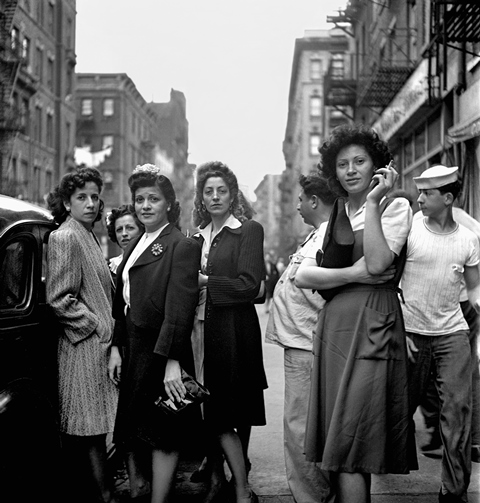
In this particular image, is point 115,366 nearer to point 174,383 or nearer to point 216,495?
point 174,383

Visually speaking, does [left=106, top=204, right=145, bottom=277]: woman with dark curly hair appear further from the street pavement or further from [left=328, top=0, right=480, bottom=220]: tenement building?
[left=328, top=0, right=480, bottom=220]: tenement building

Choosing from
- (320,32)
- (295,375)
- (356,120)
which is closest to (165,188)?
(295,375)

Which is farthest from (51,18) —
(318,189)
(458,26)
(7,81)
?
(318,189)

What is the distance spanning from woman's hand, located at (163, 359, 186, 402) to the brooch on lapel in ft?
2.14

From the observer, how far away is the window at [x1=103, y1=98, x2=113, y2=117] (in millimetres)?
67312

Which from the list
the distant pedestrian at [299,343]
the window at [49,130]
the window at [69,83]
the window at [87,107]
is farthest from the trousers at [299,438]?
the window at [87,107]

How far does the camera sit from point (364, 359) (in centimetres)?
363

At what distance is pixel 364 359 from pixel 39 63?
3425 cm

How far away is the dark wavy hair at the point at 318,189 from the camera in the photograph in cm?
512

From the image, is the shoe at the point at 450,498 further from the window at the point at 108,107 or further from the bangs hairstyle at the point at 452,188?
the window at the point at 108,107

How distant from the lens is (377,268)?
3676 mm

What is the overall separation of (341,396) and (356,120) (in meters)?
28.4

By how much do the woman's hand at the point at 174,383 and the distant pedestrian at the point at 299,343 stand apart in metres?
0.92

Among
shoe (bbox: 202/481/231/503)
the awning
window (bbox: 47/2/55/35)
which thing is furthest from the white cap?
window (bbox: 47/2/55/35)
